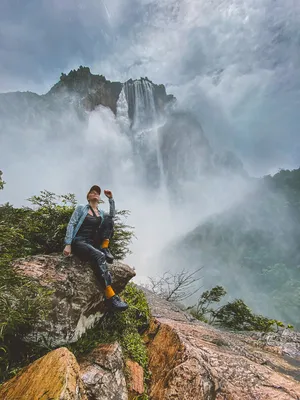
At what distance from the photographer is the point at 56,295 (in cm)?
403

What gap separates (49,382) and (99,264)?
7.59 feet

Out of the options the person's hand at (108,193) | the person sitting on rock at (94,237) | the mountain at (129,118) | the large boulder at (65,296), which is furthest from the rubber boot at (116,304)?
the mountain at (129,118)

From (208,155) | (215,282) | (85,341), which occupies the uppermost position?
(208,155)

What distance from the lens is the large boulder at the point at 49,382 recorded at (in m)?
2.35

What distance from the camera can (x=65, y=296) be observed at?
162 inches

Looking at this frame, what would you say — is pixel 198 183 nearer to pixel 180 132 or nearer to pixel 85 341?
pixel 180 132

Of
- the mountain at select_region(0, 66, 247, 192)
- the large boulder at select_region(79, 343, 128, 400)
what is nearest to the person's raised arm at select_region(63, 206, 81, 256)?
the large boulder at select_region(79, 343, 128, 400)

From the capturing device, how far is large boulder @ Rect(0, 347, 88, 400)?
2.35m

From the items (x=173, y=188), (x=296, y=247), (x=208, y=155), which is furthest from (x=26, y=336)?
(x=208, y=155)

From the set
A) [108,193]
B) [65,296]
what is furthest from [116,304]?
[108,193]

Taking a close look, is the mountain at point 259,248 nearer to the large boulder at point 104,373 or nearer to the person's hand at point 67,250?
the large boulder at point 104,373

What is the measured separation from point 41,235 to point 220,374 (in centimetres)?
501

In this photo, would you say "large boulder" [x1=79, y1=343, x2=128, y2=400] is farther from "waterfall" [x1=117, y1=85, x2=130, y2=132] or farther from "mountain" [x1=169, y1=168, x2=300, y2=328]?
"waterfall" [x1=117, y1=85, x2=130, y2=132]

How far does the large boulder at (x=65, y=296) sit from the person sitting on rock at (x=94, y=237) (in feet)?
0.73
